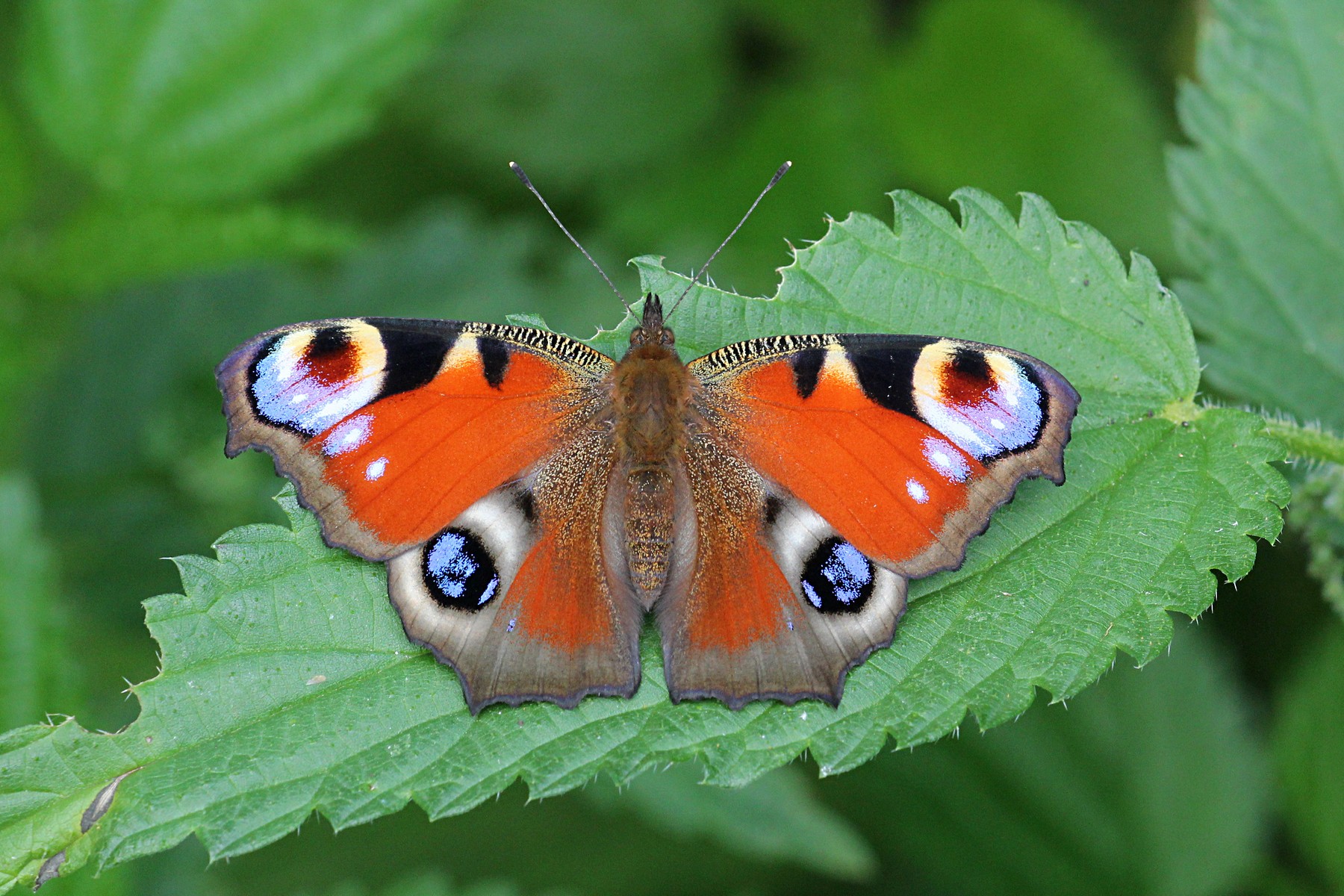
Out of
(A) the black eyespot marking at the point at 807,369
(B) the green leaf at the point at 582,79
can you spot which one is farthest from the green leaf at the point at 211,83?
(A) the black eyespot marking at the point at 807,369

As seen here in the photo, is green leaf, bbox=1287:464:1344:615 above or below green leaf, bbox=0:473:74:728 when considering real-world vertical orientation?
below

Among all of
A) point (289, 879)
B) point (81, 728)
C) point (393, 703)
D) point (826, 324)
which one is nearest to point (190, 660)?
point (81, 728)

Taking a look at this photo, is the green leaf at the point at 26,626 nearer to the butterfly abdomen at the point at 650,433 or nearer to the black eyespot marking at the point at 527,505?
the black eyespot marking at the point at 527,505

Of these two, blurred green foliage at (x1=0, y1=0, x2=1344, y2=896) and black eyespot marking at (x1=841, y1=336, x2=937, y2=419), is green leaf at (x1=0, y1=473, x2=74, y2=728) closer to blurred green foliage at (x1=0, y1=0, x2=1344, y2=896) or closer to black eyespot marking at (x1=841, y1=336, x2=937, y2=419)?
blurred green foliage at (x1=0, y1=0, x2=1344, y2=896)

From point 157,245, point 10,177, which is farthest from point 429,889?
point 10,177

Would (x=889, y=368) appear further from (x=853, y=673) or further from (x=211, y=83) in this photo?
(x=211, y=83)

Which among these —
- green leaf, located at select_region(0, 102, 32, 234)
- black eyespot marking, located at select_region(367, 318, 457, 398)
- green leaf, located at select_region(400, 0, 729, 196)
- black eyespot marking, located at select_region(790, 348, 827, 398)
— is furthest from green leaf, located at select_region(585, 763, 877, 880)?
green leaf, located at select_region(400, 0, 729, 196)

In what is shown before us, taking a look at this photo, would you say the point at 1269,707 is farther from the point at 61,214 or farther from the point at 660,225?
the point at 61,214
